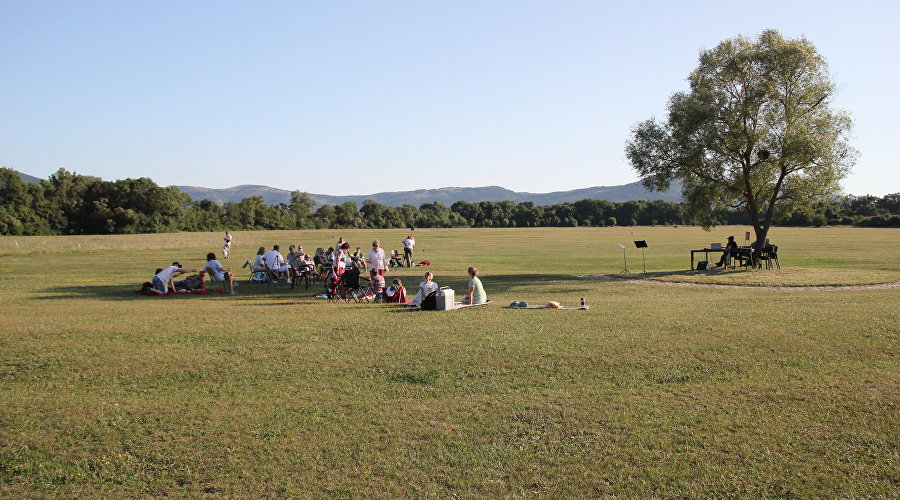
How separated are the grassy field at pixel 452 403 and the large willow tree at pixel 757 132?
492 inches

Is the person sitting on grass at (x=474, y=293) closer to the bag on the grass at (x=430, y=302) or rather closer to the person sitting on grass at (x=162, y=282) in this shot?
the bag on the grass at (x=430, y=302)

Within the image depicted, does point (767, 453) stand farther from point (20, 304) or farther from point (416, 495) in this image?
point (20, 304)

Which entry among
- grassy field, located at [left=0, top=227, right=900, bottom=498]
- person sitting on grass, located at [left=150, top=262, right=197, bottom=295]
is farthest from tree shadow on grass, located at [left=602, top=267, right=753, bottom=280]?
person sitting on grass, located at [left=150, top=262, right=197, bottom=295]

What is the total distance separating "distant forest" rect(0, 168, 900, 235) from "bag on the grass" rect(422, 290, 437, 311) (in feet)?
64.3

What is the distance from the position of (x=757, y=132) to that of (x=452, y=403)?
23.6 m

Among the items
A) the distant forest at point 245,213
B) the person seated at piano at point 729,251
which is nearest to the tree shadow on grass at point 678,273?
the person seated at piano at point 729,251

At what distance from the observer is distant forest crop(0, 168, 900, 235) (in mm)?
85500

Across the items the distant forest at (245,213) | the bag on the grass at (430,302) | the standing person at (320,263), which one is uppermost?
the distant forest at (245,213)

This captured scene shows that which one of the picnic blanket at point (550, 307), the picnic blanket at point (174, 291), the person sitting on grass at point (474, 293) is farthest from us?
the picnic blanket at point (174, 291)

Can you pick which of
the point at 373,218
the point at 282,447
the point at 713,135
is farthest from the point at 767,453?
the point at 373,218

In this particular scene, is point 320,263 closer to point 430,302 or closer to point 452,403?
point 430,302

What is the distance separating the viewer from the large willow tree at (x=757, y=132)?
25.3 meters

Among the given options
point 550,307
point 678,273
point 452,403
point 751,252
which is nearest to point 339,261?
point 550,307

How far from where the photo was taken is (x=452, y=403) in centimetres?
760
